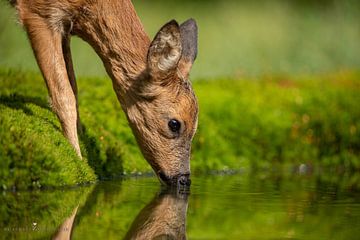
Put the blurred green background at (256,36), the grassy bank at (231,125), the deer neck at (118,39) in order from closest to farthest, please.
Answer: the deer neck at (118,39) → the grassy bank at (231,125) → the blurred green background at (256,36)

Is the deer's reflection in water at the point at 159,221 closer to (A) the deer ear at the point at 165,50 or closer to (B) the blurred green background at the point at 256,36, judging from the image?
(A) the deer ear at the point at 165,50

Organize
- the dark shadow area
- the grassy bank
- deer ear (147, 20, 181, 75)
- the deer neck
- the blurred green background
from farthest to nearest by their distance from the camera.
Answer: the blurred green background, the dark shadow area, the grassy bank, the deer neck, deer ear (147, 20, 181, 75)

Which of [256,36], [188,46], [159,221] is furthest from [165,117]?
[256,36]

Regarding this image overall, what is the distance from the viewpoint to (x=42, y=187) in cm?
1207

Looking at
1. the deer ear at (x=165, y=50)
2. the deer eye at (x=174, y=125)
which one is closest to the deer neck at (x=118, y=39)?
the deer ear at (x=165, y=50)

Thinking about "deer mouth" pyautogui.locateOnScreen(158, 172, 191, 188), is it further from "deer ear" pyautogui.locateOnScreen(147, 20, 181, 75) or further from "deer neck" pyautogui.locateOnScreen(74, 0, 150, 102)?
"deer ear" pyautogui.locateOnScreen(147, 20, 181, 75)

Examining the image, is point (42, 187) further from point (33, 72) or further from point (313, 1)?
point (313, 1)

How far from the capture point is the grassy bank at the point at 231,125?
1305cm

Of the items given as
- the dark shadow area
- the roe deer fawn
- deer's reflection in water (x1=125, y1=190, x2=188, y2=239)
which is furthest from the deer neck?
deer's reflection in water (x1=125, y1=190, x2=188, y2=239)

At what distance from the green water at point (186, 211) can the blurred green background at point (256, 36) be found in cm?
560

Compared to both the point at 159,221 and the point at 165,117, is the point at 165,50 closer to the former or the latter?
the point at 165,117

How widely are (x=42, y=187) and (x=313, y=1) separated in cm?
1393

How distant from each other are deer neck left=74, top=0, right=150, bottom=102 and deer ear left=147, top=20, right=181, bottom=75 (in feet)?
1.07

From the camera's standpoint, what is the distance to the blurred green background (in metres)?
19.5
